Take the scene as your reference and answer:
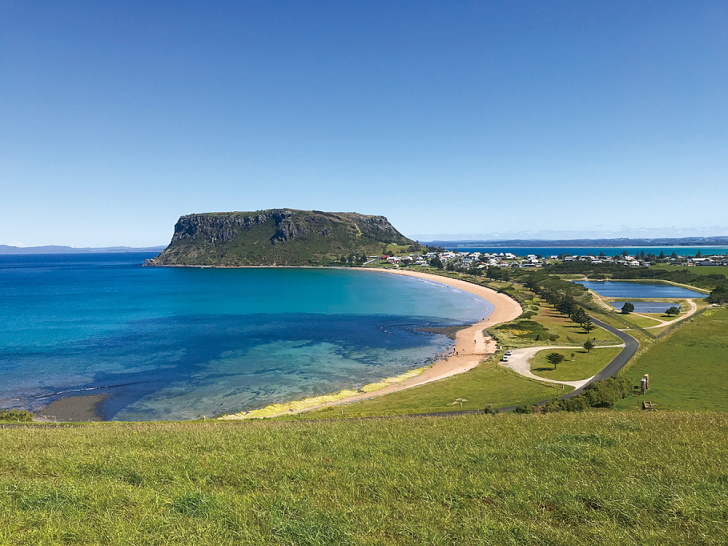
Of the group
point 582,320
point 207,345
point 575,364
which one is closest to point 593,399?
point 575,364

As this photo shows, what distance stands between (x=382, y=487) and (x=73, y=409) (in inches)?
2020

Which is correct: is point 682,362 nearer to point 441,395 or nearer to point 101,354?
point 441,395

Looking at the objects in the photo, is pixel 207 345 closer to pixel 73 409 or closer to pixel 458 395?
pixel 73 409

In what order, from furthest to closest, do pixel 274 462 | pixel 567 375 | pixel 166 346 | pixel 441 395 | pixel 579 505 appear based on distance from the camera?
pixel 166 346, pixel 567 375, pixel 441 395, pixel 274 462, pixel 579 505

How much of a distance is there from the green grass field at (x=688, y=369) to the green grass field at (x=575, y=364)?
13.6 ft

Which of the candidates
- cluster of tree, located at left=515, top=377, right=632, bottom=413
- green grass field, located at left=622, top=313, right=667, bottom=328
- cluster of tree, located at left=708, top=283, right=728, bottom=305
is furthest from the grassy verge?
cluster of tree, located at left=515, top=377, right=632, bottom=413

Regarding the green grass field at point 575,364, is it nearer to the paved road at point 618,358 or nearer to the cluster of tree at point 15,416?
the paved road at point 618,358

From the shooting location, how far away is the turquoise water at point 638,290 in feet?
460

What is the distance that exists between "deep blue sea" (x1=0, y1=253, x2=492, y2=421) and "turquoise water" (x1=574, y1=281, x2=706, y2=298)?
56.6m

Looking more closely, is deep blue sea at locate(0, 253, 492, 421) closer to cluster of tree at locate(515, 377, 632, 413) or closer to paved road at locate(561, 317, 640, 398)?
paved road at locate(561, 317, 640, 398)

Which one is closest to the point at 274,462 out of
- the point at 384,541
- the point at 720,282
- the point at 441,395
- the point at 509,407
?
the point at 384,541

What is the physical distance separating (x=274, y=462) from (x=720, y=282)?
19821 cm

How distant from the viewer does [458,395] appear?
48.2 meters

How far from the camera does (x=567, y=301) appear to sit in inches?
4114
